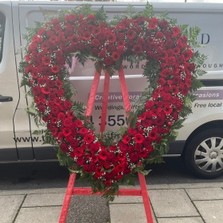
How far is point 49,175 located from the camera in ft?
13.6

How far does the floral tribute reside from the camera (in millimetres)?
2510

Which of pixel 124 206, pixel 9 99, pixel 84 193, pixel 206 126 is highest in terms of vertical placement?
pixel 9 99

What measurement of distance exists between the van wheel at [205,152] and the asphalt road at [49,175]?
0.55ft

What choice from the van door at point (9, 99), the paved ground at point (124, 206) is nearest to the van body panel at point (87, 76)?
the van door at point (9, 99)

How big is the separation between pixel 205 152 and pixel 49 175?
6.16 feet

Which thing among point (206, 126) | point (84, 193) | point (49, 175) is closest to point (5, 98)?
point (49, 175)

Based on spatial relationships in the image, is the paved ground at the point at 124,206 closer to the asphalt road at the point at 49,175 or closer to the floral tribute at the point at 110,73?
the asphalt road at the point at 49,175

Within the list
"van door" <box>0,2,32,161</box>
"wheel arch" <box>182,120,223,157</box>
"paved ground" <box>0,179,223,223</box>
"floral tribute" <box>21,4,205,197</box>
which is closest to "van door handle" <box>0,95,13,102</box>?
"van door" <box>0,2,32,161</box>

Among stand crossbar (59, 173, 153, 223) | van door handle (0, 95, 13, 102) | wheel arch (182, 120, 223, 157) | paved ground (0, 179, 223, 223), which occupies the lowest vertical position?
paved ground (0, 179, 223, 223)

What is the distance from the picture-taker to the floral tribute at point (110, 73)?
2510mm

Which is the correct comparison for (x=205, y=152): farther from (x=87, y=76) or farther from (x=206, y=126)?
(x=87, y=76)

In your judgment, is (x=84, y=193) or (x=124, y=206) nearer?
(x=84, y=193)

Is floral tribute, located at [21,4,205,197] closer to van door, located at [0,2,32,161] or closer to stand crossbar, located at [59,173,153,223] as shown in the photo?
stand crossbar, located at [59,173,153,223]

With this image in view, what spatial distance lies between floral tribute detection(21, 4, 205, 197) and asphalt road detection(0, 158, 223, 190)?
141 centimetres
